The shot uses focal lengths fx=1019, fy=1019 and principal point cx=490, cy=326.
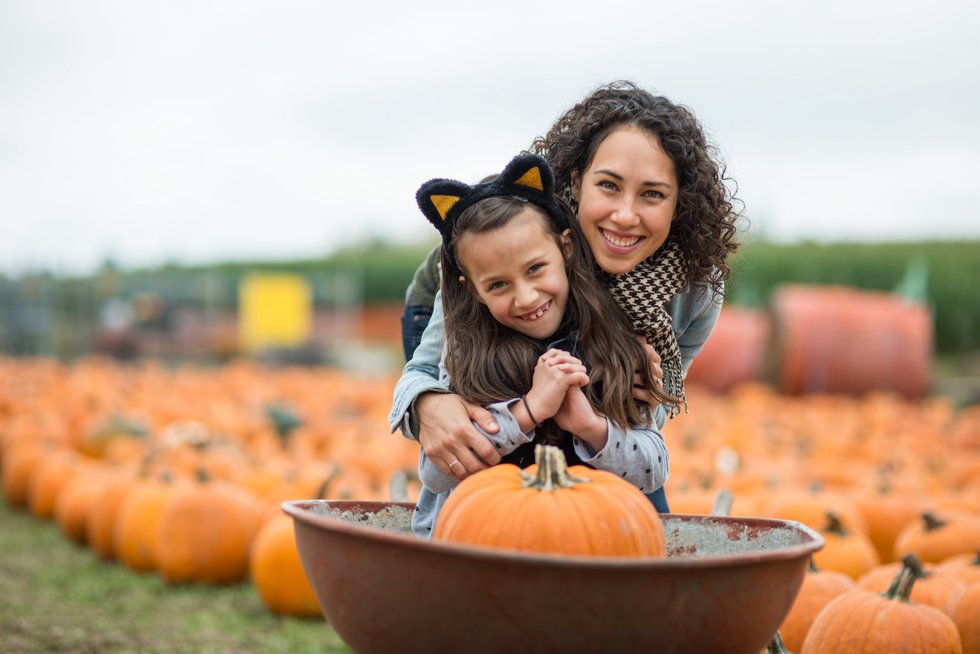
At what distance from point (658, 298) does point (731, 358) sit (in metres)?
11.2

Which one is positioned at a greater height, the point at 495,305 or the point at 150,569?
the point at 495,305

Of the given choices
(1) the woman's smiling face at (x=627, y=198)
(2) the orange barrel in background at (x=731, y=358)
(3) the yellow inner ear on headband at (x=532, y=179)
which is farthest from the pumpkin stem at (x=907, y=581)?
(2) the orange barrel in background at (x=731, y=358)

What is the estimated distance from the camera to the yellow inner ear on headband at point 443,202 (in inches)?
83.0

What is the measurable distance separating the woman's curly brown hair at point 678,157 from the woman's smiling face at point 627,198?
30 mm

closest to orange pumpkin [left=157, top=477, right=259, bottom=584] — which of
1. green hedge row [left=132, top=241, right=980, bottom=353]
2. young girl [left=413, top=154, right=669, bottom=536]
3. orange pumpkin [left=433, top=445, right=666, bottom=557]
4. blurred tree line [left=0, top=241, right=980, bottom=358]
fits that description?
young girl [left=413, top=154, right=669, bottom=536]

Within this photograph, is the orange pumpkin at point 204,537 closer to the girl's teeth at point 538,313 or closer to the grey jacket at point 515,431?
the grey jacket at point 515,431

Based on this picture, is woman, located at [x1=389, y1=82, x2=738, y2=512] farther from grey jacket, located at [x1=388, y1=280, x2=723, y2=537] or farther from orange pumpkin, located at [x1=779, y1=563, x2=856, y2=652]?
orange pumpkin, located at [x1=779, y1=563, x2=856, y2=652]

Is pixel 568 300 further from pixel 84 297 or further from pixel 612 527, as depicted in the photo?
pixel 84 297

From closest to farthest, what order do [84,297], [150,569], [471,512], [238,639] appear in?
[471,512] → [238,639] → [150,569] → [84,297]

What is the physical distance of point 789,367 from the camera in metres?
12.8

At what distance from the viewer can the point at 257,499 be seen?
4938mm

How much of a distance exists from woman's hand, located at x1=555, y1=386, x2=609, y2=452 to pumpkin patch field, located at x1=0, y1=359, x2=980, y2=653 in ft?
2.65

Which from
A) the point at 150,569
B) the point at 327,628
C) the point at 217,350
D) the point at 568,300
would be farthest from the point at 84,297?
the point at 568,300

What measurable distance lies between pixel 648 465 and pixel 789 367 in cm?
1129
